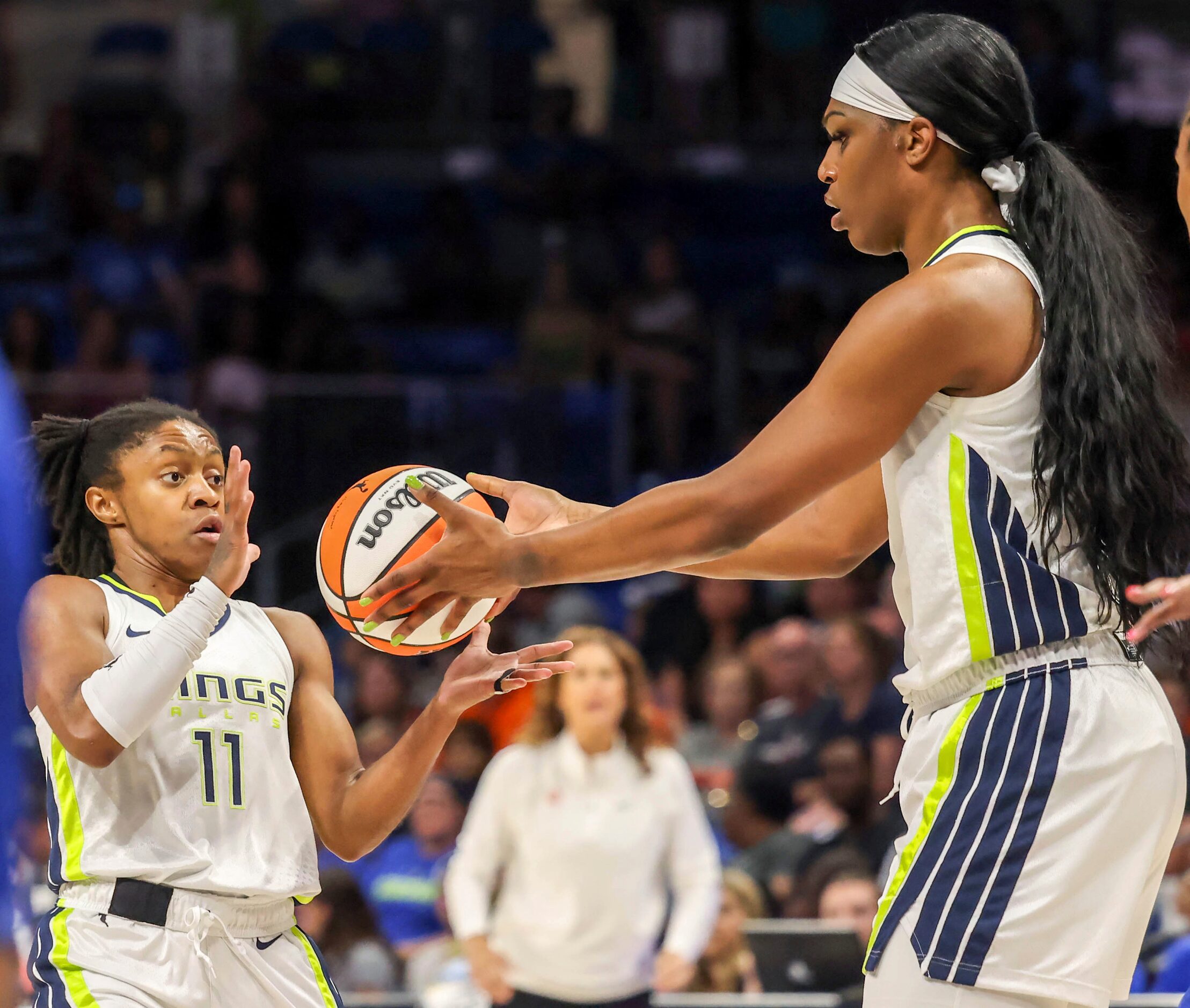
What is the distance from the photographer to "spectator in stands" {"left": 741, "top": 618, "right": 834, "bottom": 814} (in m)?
7.09

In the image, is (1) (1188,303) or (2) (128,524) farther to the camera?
(1) (1188,303)

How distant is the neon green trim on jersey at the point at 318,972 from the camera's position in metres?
3.21

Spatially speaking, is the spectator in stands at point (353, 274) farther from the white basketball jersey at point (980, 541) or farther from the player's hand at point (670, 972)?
the white basketball jersey at point (980, 541)

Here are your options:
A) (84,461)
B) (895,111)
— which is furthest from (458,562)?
(84,461)

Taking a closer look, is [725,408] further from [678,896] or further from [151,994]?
[151,994]

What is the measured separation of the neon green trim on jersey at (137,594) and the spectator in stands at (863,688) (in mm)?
4122

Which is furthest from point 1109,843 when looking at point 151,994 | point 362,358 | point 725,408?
point 362,358

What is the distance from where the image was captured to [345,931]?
21.6 feet

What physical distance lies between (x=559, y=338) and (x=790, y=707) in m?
3.46

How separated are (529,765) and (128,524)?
3091mm

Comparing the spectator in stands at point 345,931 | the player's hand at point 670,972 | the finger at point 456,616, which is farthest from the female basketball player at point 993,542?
the spectator in stands at point 345,931

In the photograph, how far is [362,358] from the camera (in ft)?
32.8

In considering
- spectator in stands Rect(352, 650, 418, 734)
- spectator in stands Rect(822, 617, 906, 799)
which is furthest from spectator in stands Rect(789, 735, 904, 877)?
spectator in stands Rect(352, 650, 418, 734)

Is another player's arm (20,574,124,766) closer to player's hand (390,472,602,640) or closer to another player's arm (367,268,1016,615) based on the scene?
player's hand (390,472,602,640)
